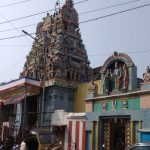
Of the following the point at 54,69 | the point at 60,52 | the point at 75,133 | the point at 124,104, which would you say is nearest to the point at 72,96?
the point at 54,69

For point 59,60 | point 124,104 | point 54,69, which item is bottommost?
point 124,104

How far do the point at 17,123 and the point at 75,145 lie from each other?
34.2 ft

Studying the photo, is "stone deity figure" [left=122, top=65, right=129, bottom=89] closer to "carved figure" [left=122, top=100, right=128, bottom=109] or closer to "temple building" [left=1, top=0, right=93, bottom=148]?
"carved figure" [left=122, top=100, right=128, bottom=109]

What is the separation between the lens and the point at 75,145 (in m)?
27.5

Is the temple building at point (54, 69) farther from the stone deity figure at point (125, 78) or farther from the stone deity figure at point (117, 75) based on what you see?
the stone deity figure at point (125, 78)

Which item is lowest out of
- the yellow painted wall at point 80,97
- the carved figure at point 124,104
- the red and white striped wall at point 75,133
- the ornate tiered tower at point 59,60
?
the red and white striped wall at point 75,133

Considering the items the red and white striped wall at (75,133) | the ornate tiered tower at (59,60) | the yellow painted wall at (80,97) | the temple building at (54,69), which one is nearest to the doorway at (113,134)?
the red and white striped wall at (75,133)

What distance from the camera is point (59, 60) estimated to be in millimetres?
35469

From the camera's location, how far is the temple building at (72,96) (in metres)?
24.0

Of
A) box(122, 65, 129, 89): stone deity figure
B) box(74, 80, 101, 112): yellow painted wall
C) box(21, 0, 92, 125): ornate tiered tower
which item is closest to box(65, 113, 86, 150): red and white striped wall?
box(122, 65, 129, 89): stone deity figure

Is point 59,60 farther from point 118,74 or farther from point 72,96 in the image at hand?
point 118,74

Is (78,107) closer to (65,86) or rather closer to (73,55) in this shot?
(65,86)

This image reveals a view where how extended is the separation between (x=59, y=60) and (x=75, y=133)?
978 centimetres

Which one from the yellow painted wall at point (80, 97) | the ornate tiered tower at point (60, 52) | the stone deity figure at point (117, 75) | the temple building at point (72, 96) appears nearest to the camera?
the temple building at point (72, 96)
